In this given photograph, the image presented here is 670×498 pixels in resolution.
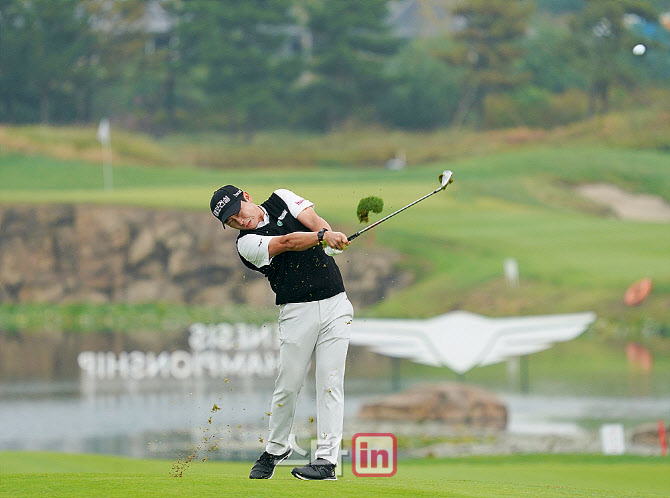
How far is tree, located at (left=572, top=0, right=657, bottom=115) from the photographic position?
93.3 ft

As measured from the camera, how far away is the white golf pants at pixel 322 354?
5605 millimetres

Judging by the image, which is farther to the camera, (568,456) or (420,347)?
(420,347)

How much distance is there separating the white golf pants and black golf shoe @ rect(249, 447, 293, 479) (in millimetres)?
203

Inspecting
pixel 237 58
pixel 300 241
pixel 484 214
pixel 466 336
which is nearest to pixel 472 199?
pixel 484 214

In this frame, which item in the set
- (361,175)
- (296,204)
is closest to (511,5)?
(361,175)

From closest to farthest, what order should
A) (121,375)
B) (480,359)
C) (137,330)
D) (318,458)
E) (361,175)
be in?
(318,458)
(480,359)
(121,375)
(137,330)
(361,175)

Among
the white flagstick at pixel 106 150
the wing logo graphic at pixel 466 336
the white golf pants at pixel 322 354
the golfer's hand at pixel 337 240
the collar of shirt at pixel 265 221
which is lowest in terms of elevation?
the wing logo graphic at pixel 466 336

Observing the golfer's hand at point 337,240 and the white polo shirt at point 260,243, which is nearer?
the golfer's hand at point 337,240

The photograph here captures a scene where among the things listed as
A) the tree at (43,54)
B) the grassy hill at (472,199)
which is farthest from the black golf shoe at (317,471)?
the tree at (43,54)

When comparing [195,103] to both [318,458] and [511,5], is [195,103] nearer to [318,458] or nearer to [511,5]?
[511,5]

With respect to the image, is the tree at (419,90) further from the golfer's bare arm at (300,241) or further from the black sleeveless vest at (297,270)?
the golfer's bare arm at (300,241)

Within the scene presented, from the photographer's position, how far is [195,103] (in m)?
29.2

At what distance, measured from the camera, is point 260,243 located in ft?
17.9

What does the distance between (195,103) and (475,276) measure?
9.00 meters
